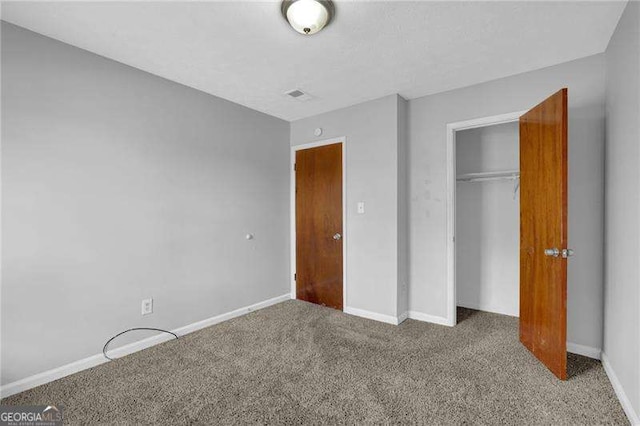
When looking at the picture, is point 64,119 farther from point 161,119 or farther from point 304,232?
point 304,232

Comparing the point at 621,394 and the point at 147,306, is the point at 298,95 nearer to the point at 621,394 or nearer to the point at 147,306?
the point at 147,306

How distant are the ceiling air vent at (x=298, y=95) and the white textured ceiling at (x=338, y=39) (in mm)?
130

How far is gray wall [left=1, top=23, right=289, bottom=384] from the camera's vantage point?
6.60 feet

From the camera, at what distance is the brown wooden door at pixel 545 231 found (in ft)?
6.73

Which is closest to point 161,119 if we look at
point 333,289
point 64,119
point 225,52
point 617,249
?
point 64,119

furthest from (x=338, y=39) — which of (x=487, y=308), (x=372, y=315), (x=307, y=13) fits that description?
(x=487, y=308)

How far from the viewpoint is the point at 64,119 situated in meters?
2.19

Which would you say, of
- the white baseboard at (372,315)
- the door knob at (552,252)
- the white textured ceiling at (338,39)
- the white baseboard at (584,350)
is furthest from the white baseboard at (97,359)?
the white baseboard at (584,350)

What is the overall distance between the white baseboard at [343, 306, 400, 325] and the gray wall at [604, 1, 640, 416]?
1628 mm

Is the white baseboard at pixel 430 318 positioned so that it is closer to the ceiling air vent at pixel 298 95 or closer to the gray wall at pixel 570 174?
the gray wall at pixel 570 174

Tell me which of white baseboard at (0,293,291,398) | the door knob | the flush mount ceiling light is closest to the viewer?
the flush mount ceiling light

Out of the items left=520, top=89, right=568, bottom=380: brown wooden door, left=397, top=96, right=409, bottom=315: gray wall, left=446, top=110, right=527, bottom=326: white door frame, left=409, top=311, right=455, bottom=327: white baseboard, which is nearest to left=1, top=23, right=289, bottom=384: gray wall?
left=397, top=96, right=409, bottom=315: gray wall

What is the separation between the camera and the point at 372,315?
330 cm

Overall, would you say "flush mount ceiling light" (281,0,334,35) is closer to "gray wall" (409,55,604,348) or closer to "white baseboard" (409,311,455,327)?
"gray wall" (409,55,604,348)
